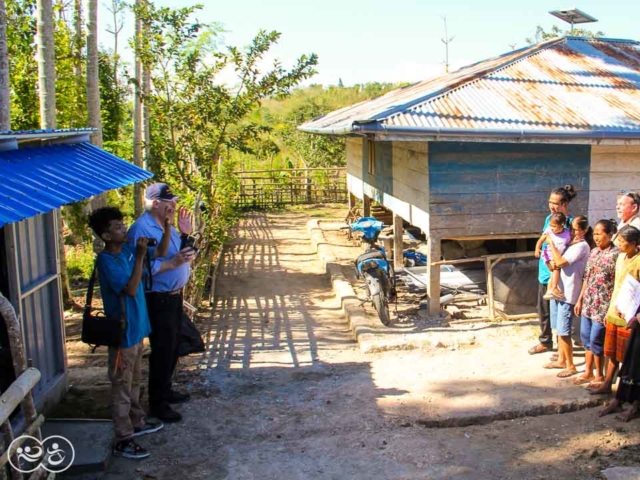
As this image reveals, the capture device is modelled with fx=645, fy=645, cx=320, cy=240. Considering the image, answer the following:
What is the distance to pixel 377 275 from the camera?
825 centimetres

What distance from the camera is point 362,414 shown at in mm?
5270

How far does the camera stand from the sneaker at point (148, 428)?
479 cm

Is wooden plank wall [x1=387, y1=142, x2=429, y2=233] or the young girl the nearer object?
the young girl

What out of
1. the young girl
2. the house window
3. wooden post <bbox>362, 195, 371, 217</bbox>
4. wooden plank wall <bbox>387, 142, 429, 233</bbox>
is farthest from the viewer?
wooden post <bbox>362, 195, 371, 217</bbox>

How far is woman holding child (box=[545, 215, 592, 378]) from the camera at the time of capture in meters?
5.75

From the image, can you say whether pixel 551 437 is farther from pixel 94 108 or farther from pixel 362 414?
pixel 94 108

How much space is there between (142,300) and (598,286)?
356 centimetres

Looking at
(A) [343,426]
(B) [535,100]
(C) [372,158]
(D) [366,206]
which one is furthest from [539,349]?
(D) [366,206]

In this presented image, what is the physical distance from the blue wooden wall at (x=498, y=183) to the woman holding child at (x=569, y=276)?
212cm

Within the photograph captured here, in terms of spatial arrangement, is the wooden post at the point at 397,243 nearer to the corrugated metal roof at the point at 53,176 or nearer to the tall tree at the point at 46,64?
the tall tree at the point at 46,64

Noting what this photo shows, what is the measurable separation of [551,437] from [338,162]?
70.5ft

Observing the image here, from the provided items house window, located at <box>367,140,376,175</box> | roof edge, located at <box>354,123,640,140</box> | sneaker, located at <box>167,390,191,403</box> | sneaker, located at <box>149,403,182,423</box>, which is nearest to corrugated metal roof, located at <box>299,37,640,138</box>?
roof edge, located at <box>354,123,640,140</box>

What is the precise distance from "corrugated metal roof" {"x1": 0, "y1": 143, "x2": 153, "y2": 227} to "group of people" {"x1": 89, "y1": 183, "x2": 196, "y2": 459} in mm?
298

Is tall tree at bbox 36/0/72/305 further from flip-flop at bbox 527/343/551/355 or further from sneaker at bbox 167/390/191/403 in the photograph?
flip-flop at bbox 527/343/551/355
